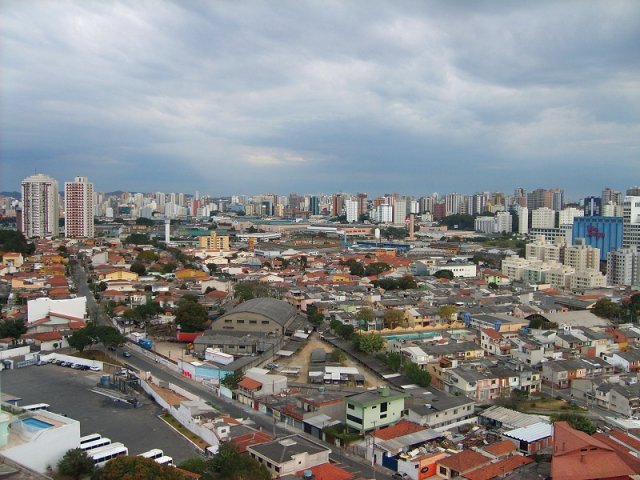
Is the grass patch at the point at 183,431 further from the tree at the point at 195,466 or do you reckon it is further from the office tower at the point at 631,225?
the office tower at the point at 631,225

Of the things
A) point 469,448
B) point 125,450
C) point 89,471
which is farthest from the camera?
point 469,448

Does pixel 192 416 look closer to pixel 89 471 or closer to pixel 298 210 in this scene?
pixel 89 471

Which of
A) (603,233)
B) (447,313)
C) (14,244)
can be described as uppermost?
(603,233)

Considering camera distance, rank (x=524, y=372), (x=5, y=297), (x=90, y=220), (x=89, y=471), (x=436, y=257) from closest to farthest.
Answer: (x=89, y=471)
(x=524, y=372)
(x=5, y=297)
(x=436, y=257)
(x=90, y=220)

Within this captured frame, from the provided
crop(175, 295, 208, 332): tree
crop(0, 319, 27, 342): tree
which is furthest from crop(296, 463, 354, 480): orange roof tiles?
crop(0, 319, 27, 342): tree

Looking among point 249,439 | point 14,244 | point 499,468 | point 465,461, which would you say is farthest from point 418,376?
point 14,244

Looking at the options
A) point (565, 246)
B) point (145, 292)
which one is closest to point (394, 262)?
point (565, 246)

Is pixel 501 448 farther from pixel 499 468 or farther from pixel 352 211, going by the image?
pixel 352 211
